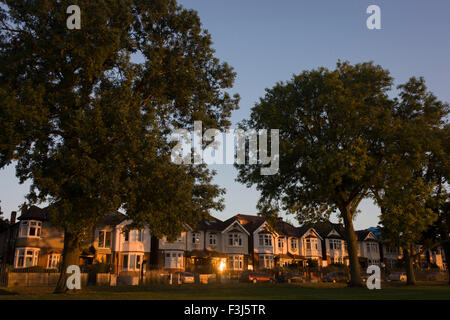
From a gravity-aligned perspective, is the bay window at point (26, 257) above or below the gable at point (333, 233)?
below

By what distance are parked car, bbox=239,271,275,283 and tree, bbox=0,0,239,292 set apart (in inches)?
871

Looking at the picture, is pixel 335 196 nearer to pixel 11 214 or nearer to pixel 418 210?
pixel 418 210

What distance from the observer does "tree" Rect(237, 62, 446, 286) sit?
100ft

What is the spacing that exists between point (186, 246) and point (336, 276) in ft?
69.1

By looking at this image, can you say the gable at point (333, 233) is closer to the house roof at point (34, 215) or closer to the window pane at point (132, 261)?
the window pane at point (132, 261)

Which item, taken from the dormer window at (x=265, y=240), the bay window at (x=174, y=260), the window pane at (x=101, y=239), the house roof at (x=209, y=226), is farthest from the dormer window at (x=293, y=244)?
the window pane at (x=101, y=239)

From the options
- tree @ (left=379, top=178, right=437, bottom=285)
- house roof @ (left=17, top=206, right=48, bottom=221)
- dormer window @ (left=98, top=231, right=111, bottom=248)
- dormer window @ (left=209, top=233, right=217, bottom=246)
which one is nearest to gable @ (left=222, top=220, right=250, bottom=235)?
dormer window @ (left=209, top=233, right=217, bottom=246)

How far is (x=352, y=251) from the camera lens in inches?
1348

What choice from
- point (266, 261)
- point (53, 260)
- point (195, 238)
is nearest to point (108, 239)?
point (53, 260)

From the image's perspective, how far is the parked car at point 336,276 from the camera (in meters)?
50.0

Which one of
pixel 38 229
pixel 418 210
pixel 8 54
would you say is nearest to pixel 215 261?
pixel 38 229
